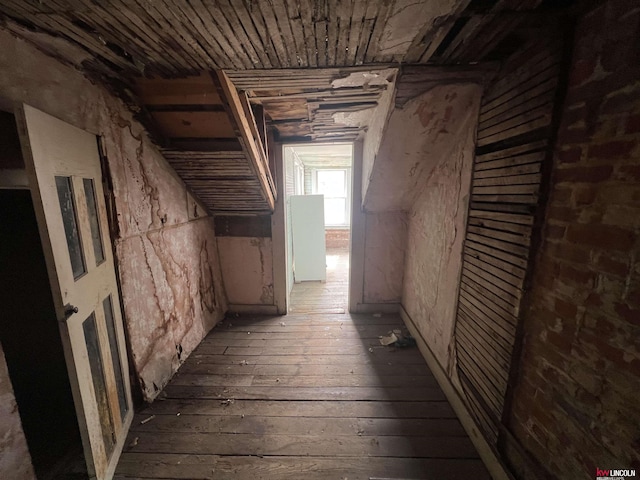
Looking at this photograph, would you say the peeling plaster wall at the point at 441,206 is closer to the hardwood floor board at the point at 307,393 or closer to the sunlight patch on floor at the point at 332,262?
the hardwood floor board at the point at 307,393

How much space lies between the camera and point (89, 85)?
1.27 meters

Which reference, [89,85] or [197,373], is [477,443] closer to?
[197,373]

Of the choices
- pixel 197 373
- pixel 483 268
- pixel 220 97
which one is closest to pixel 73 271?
pixel 220 97

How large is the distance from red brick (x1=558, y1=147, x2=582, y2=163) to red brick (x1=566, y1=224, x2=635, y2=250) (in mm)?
233

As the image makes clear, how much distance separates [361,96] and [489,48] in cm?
73

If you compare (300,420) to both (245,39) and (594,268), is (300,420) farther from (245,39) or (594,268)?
(245,39)

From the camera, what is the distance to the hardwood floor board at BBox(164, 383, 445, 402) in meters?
1.75

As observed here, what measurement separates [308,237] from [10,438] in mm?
3179

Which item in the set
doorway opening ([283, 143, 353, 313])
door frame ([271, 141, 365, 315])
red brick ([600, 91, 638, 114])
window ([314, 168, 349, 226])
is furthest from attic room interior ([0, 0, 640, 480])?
window ([314, 168, 349, 226])

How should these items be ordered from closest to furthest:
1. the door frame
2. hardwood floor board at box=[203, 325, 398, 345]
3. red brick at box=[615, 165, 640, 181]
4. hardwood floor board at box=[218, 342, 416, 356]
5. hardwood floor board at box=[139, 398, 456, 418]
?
1. red brick at box=[615, 165, 640, 181]
2. hardwood floor board at box=[139, 398, 456, 418]
3. hardwood floor board at box=[218, 342, 416, 356]
4. hardwood floor board at box=[203, 325, 398, 345]
5. the door frame

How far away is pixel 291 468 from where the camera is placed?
1.30 meters

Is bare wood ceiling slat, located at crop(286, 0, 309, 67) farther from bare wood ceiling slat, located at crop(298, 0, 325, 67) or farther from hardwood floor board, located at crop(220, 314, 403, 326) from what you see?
hardwood floor board, located at crop(220, 314, 403, 326)

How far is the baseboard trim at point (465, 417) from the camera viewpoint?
4.00ft

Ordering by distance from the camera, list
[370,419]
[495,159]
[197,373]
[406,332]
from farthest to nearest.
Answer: [406,332]
[197,373]
[370,419]
[495,159]
